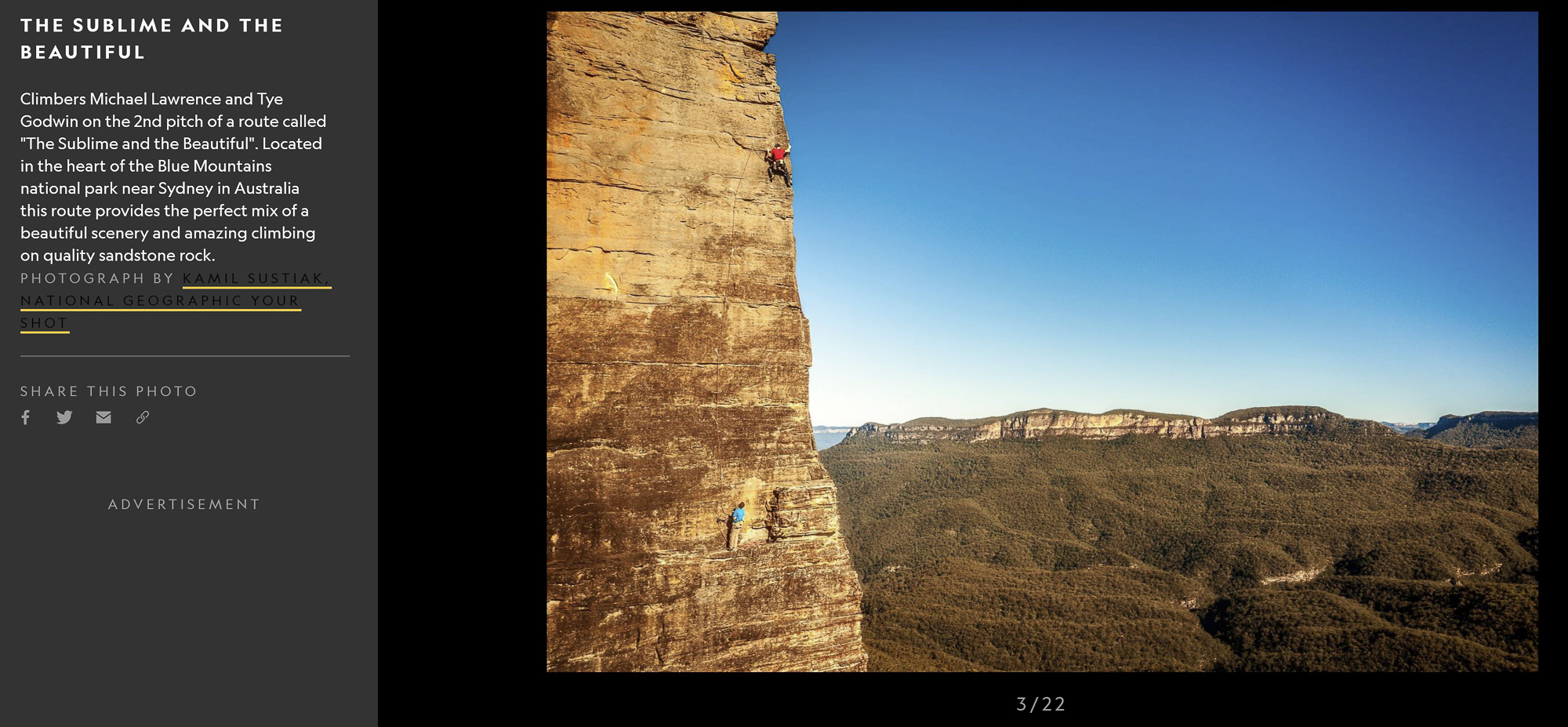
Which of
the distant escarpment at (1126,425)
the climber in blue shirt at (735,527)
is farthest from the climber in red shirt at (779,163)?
the distant escarpment at (1126,425)

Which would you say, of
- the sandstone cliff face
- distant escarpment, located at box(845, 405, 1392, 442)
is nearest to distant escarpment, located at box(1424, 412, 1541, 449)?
distant escarpment, located at box(845, 405, 1392, 442)

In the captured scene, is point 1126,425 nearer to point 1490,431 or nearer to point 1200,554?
point 1200,554

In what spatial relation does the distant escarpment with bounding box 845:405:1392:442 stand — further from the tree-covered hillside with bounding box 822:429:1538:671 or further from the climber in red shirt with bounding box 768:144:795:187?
the climber in red shirt with bounding box 768:144:795:187

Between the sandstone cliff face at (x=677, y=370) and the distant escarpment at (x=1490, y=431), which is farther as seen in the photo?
the distant escarpment at (x=1490, y=431)

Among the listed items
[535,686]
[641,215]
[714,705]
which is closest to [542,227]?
[641,215]

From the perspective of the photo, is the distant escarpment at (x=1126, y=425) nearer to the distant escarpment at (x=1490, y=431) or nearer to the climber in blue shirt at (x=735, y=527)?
the distant escarpment at (x=1490, y=431)

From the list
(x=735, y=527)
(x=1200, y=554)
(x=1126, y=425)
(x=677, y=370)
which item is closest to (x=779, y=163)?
(x=677, y=370)
